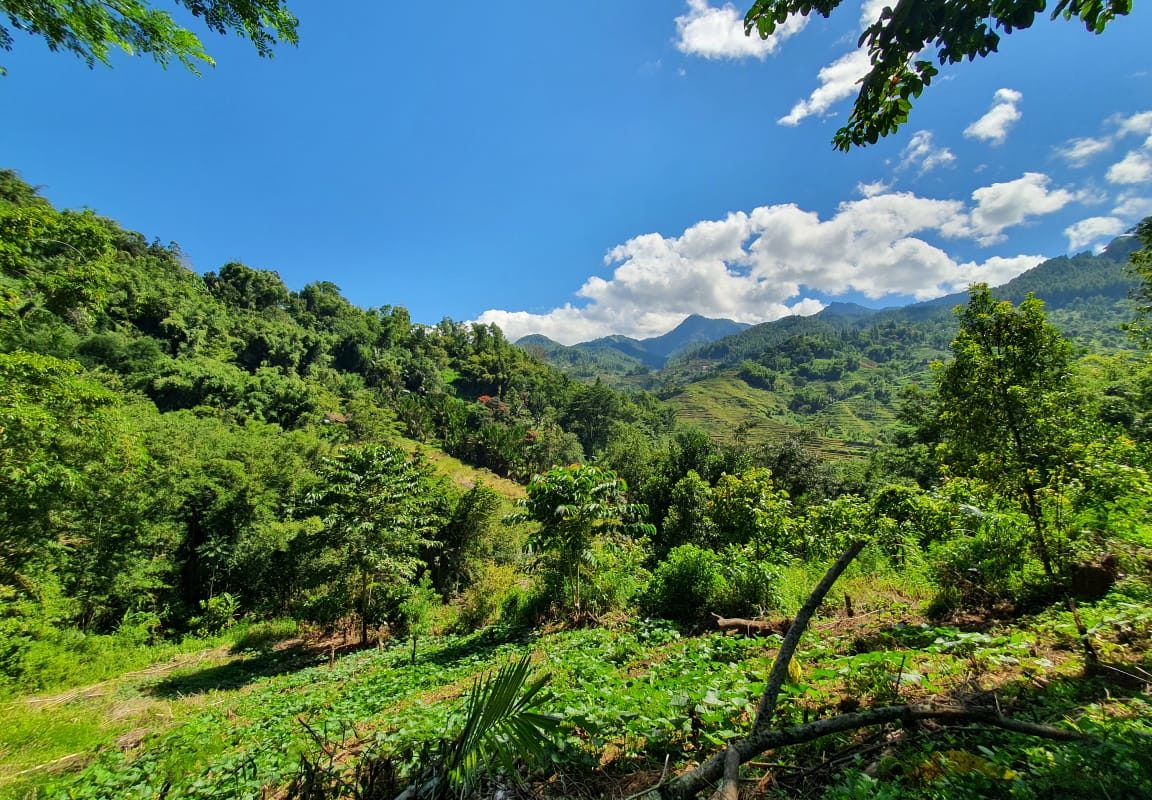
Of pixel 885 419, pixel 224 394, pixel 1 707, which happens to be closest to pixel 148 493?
pixel 1 707

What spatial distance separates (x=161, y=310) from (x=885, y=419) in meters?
170

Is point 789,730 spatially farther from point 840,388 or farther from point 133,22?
point 840,388

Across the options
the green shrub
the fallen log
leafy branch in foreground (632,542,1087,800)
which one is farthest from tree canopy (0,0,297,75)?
the green shrub

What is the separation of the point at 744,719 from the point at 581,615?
6.83 meters

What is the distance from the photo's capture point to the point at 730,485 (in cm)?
1504

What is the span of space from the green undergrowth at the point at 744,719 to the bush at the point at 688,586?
132 centimetres

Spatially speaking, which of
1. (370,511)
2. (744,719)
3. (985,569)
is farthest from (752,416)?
(744,719)

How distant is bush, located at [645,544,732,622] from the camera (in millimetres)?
7691

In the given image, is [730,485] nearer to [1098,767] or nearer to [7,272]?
[1098,767]

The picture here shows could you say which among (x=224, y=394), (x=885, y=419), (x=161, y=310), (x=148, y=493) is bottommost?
(x=885, y=419)

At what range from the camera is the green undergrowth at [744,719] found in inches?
84.4

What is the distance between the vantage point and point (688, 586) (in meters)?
8.34

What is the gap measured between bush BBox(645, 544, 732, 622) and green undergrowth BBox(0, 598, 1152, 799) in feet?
4.35

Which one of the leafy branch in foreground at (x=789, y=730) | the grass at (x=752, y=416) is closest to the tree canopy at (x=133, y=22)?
the leafy branch in foreground at (x=789, y=730)
